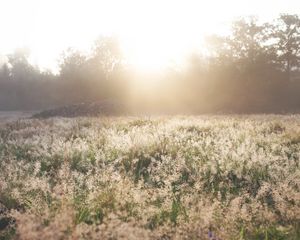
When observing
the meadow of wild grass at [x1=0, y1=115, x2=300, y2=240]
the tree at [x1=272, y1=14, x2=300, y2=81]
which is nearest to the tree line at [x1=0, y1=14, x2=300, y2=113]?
the tree at [x1=272, y1=14, x2=300, y2=81]

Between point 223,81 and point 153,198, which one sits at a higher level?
point 223,81

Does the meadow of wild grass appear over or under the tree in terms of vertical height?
under

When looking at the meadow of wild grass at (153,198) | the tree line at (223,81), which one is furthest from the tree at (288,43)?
the meadow of wild grass at (153,198)

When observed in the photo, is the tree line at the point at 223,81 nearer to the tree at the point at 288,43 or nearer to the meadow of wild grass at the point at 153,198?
the tree at the point at 288,43

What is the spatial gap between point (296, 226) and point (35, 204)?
9.30ft

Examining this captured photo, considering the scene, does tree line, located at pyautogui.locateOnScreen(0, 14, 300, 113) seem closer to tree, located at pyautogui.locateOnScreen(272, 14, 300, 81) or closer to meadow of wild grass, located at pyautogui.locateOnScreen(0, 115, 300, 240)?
tree, located at pyautogui.locateOnScreen(272, 14, 300, 81)

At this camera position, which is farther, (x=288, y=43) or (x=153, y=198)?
(x=288, y=43)

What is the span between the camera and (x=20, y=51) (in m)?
94.6

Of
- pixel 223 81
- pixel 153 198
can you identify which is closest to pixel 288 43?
pixel 223 81

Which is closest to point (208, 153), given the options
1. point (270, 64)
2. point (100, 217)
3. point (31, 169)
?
point (31, 169)

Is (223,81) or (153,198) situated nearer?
(153,198)

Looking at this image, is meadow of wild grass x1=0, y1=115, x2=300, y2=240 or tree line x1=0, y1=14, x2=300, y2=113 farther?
tree line x1=0, y1=14, x2=300, y2=113

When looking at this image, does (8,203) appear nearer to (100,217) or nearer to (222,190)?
(100,217)

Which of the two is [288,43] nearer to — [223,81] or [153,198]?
[223,81]
